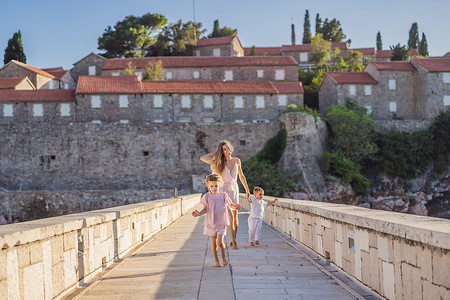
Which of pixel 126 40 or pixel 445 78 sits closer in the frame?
pixel 445 78

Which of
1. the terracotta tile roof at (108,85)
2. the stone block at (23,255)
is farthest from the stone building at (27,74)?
the stone block at (23,255)

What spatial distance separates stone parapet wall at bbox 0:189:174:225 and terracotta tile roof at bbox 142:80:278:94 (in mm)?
9800

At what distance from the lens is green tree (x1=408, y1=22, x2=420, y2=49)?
8275 cm

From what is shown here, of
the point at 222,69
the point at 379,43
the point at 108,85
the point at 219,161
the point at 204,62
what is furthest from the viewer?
→ the point at 379,43

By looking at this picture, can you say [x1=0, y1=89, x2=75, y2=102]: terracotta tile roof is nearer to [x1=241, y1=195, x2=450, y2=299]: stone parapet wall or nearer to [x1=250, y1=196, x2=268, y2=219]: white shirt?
[x1=250, y1=196, x2=268, y2=219]: white shirt

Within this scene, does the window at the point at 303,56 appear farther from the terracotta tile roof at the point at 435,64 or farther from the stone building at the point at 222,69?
the terracotta tile roof at the point at 435,64

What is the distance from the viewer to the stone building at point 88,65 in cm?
5691

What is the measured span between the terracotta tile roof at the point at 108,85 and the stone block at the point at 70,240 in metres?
37.1

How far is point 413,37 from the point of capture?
273 ft

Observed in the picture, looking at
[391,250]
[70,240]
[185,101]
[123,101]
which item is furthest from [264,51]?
[391,250]

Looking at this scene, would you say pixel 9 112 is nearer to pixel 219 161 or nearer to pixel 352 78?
pixel 352 78

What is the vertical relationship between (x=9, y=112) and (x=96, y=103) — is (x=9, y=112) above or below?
below

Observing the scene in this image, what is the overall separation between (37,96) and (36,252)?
4025 cm

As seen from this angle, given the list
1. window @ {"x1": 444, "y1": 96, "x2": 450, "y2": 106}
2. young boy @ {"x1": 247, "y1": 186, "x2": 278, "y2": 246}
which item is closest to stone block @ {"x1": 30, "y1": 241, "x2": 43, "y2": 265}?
young boy @ {"x1": 247, "y1": 186, "x2": 278, "y2": 246}
